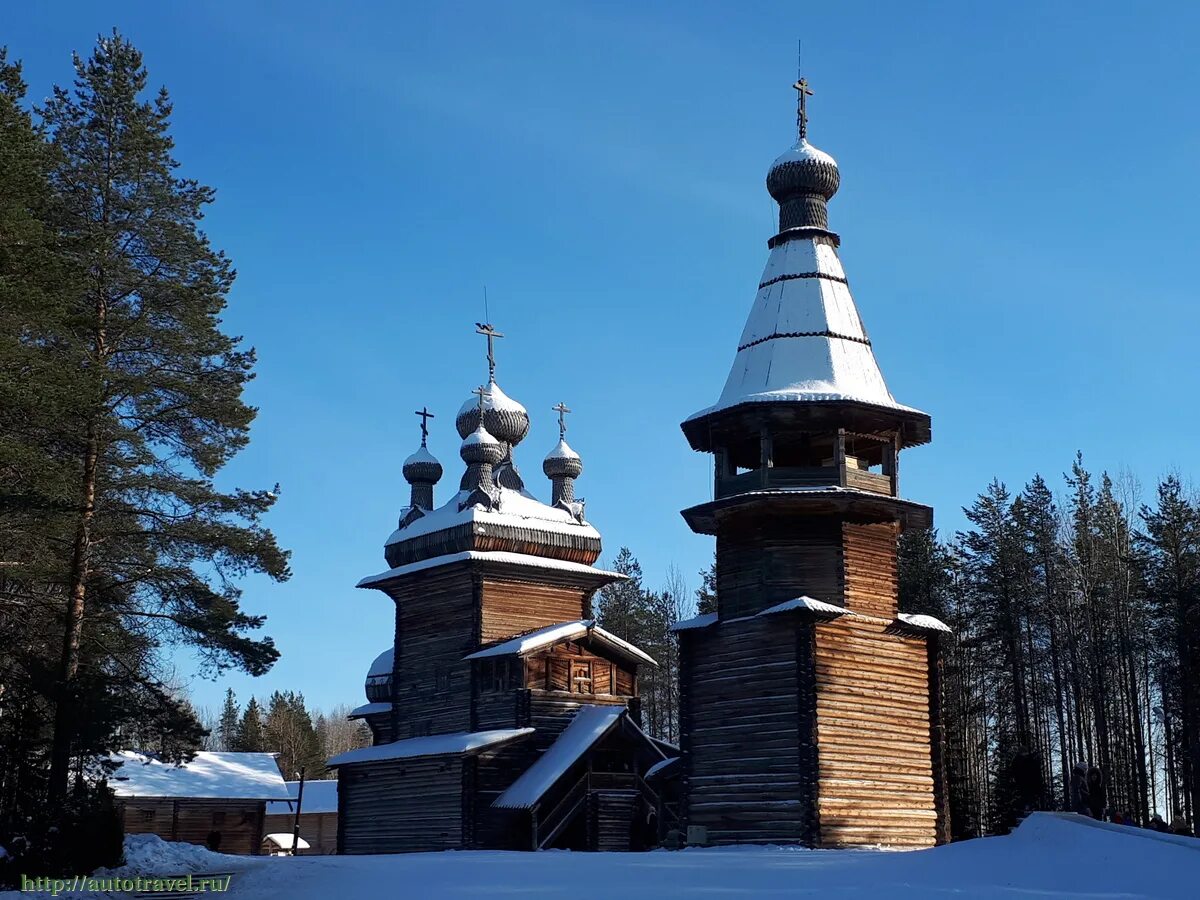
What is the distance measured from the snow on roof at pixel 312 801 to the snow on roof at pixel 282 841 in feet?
3.59

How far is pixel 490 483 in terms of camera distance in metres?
40.3

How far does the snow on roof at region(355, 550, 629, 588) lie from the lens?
38156 millimetres

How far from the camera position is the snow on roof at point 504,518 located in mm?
38781

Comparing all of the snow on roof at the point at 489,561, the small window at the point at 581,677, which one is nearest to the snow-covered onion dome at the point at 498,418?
the snow on roof at the point at 489,561

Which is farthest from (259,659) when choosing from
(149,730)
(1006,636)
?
(1006,636)

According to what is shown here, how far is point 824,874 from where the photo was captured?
16.7 meters

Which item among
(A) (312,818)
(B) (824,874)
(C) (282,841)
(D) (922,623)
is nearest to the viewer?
(B) (824,874)

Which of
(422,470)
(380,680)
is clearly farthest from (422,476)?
(380,680)

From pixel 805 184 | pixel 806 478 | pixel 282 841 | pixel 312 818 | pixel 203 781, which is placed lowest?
pixel 282 841

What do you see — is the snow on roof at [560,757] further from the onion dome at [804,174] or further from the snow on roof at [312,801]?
the snow on roof at [312,801]

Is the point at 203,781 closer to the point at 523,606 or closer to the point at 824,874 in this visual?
the point at 523,606

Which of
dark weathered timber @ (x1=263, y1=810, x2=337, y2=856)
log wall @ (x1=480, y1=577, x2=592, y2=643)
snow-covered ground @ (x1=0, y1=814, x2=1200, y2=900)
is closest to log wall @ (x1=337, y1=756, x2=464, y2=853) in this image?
log wall @ (x1=480, y1=577, x2=592, y2=643)

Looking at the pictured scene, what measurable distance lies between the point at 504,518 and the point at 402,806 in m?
8.53

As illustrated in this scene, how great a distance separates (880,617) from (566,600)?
559 inches
